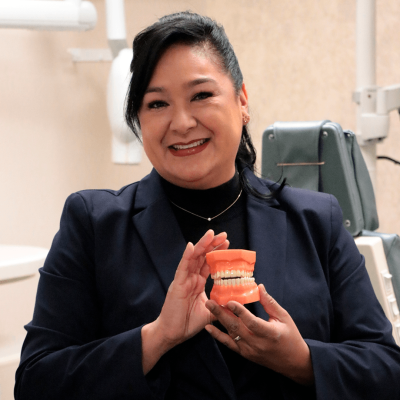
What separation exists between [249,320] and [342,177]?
83 centimetres

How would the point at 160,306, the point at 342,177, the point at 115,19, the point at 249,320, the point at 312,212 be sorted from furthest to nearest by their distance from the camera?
the point at 115,19, the point at 342,177, the point at 312,212, the point at 160,306, the point at 249,320

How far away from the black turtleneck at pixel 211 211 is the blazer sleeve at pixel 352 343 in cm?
19

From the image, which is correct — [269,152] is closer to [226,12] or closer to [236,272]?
[236,272]

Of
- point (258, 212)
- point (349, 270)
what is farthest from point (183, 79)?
point (349, 270)

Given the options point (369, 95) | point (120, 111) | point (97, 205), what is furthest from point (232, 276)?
point (369, 95)

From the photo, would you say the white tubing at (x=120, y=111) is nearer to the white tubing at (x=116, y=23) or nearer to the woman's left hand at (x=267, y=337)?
the white tubing at (x=116, y=23)

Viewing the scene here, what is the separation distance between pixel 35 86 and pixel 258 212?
4.22 feet

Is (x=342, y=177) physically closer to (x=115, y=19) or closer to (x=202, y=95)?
(x=202, y=95)

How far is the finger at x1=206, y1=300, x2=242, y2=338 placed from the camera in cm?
90

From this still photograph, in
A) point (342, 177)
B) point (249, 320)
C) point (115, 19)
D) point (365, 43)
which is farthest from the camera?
point (365, 43)

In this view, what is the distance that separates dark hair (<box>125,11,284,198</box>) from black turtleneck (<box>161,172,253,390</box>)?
18cm

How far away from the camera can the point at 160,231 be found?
1135 mm

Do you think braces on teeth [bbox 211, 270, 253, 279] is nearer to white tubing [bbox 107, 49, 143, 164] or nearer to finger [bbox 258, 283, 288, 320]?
finger [bbox 258, 283, 288, 320]

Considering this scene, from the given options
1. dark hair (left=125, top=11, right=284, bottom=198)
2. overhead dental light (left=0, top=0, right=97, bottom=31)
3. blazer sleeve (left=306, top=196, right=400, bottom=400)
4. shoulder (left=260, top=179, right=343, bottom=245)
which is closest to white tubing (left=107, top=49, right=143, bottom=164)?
overhead dental light (left=0, top=0, right=97, bottom=31)
